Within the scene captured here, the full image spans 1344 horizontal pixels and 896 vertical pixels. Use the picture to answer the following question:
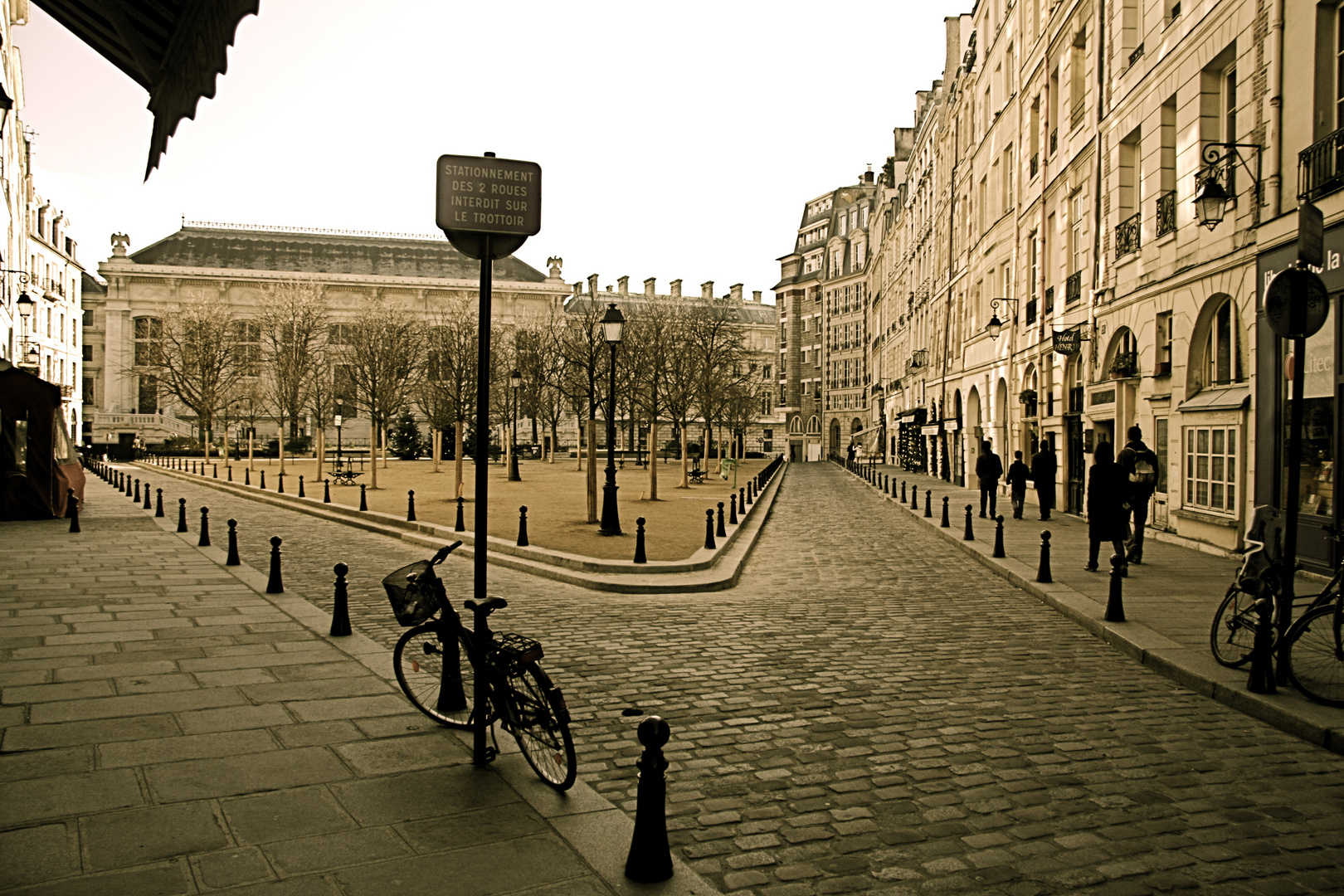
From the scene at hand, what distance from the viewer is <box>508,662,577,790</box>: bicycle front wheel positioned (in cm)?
469

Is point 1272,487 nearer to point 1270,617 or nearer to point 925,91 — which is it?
point 1270,617

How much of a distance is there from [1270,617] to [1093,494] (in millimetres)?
6762

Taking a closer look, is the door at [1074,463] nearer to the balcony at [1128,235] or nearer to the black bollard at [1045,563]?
the balcony at [1128,235]

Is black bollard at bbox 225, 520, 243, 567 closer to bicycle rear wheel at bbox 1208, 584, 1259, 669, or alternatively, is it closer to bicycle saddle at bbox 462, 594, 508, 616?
bicycle saddle at bbox 462, 594, 508, 616

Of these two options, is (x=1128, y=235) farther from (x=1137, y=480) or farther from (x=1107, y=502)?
(x=1107, y=502)

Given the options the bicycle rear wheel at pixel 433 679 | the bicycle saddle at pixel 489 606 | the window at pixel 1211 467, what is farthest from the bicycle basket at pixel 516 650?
the window at pixel 1211 467

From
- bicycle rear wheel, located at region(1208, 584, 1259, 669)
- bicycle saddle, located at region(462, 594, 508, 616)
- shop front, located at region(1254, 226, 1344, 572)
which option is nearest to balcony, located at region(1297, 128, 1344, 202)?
shop front, located at region(1254, 226, 1344, 572)

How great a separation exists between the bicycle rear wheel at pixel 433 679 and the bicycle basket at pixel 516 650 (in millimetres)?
748

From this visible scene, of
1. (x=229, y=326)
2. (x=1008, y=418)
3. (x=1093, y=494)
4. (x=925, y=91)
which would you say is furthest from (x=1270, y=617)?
(x=229, y=326)

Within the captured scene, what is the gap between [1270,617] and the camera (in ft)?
22.0

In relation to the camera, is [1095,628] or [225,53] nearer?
[225,53]

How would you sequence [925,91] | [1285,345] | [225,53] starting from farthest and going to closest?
[925,91] → [1285,345] → [225,53]

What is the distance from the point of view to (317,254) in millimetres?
91938

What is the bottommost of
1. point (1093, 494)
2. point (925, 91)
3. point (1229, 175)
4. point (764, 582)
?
point (764, 582)
